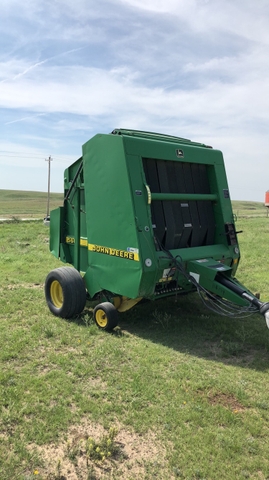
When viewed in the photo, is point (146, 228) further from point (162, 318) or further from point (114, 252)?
point (162, 318)

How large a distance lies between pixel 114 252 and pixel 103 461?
308 centimetres

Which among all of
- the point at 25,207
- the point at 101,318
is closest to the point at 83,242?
the point at 101,318

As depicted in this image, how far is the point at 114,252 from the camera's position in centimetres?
571

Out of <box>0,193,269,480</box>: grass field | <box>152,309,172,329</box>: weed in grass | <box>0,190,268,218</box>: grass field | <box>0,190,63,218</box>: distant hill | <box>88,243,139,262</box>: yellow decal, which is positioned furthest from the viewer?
<box>0,190,63,218</box>: distant hill

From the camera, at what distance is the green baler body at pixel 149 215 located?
5410 mm

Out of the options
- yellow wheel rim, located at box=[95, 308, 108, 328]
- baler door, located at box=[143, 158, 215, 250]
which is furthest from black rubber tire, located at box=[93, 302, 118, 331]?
baler door, located at box=[143, 158, 215, 250]

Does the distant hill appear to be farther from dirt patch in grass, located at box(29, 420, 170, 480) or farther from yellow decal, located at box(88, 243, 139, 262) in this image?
dirt patch in grass, located at box(29, 420, 170, 480)

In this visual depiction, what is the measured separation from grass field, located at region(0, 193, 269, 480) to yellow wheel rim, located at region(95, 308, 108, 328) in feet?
0.42

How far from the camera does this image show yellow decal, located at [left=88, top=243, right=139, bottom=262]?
5.35m

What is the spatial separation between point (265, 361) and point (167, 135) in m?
4.10

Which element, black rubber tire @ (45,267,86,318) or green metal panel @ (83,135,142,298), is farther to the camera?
black rubber tire @ (45,267,86,318)

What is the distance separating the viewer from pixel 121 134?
18.7 ft

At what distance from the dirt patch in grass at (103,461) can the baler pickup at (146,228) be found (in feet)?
7.43

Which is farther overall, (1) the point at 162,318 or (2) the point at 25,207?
(2) the point at 25,207
